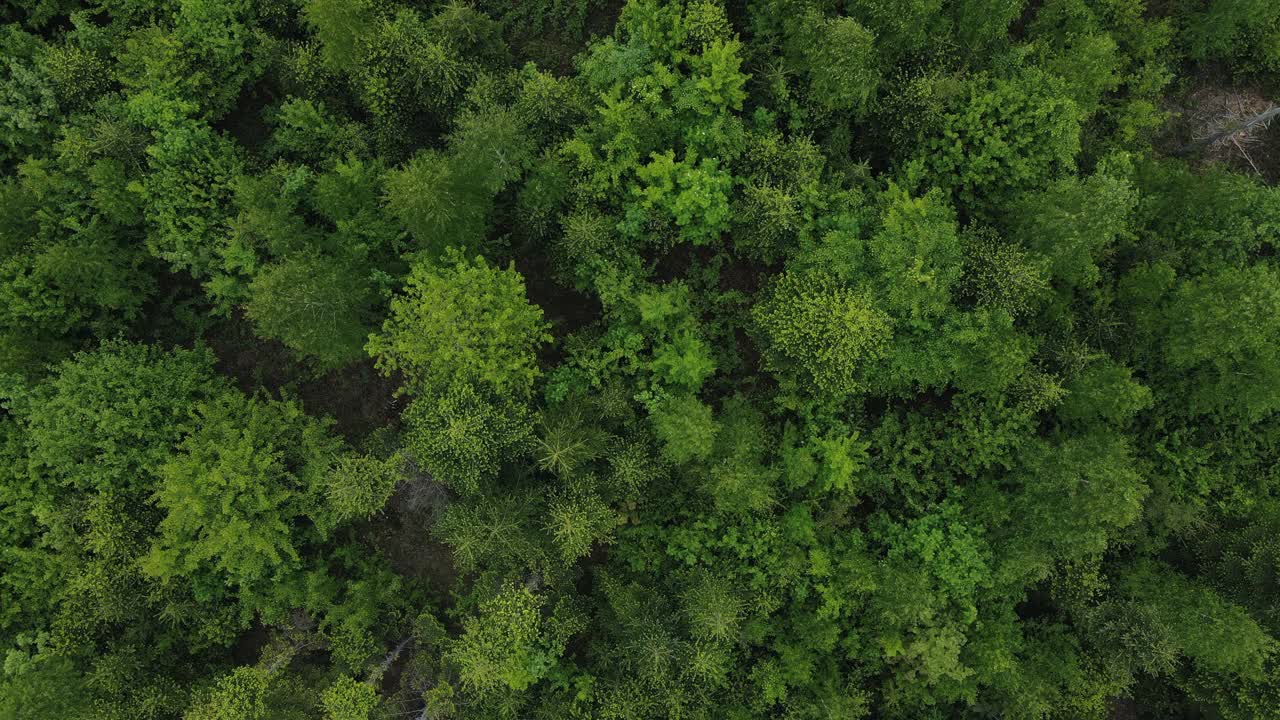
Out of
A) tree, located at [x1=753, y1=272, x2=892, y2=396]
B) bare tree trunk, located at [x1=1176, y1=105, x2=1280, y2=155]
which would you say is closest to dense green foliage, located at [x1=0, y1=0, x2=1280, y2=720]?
tree, located at [x1=753, y1=272, x2=892, y2=396]

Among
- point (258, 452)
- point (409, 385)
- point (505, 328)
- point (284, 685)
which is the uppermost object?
point (505, 328)

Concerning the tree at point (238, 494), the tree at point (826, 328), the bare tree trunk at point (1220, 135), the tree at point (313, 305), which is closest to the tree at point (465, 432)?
the tree at point (313, 305)

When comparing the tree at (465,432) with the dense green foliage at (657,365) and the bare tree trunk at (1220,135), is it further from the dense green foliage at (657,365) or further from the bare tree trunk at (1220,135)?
the bare tree trunk at (1220,135)

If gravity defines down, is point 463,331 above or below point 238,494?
above

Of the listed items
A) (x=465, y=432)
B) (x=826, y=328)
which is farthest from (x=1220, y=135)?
→ (x=465, y=432)

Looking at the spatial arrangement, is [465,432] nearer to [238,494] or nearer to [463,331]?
[463,331]

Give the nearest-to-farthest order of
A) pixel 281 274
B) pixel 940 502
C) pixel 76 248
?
pixel 281 274 → pixel 76 248 → pixel 940 502

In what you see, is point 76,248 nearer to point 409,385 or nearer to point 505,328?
point 409,385

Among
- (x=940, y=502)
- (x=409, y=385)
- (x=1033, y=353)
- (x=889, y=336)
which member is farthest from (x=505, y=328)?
(x=1033, y=353)
